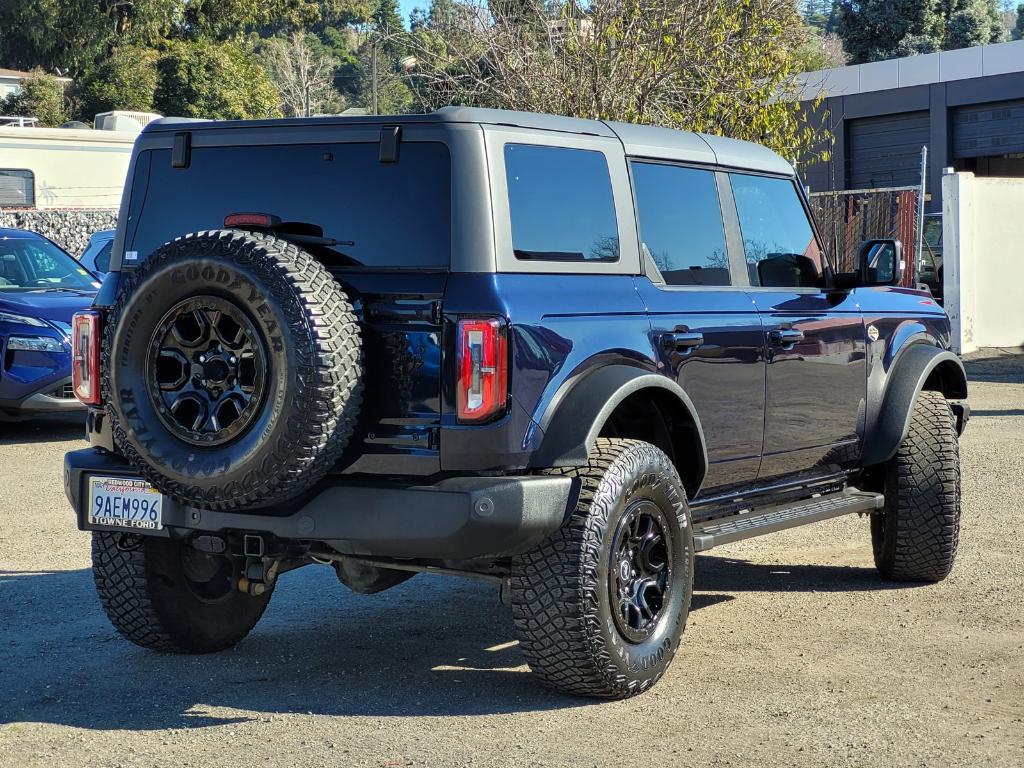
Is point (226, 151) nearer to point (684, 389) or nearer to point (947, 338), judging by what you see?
point (684, 389)

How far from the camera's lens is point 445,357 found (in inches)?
182

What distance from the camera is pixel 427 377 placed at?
4656 mm

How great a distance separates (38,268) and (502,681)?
9.46m

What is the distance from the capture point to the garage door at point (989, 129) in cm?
3247

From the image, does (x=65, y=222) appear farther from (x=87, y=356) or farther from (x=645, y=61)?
(x=87, y=356)

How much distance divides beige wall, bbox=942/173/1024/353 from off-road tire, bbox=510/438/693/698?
1469cm

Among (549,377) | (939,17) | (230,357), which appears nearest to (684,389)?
(549,377)

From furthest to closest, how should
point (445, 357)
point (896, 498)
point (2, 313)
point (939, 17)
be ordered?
point (939, 17), point (2, 313), point (896, 498), point (445, 357)

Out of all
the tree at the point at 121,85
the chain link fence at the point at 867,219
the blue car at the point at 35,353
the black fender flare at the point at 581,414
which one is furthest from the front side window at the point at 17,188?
the tree at the point at 121,85

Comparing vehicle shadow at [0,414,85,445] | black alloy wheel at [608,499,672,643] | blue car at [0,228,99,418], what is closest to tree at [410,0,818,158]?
vehicle shadow at [0,414,85,445]

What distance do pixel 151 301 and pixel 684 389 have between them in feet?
6.47

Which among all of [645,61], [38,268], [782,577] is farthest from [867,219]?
[782,577]

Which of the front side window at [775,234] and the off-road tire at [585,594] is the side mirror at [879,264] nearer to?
the front side window at [775,234]

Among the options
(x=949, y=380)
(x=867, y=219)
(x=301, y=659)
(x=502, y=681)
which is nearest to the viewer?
(x=502, y=681)
